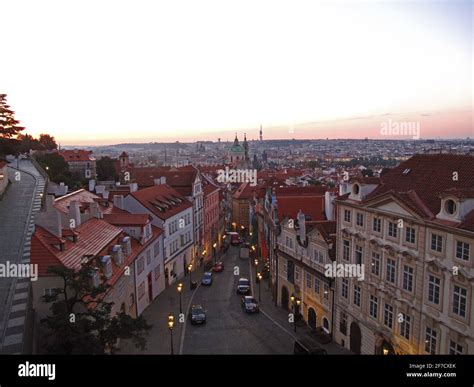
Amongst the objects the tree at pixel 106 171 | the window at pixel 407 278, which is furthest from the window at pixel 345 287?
the tree at pixel 106 171

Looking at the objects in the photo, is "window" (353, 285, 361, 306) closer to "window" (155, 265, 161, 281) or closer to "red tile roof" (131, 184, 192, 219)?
"window" (155, 265, 161, 281)

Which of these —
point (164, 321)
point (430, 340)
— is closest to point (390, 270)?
point (430, 340)

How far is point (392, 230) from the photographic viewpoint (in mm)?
17344

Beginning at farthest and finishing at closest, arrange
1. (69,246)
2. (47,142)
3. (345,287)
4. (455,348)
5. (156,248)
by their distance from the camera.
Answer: (47,142), (156,248), (345,287), (69,246), (455,348)

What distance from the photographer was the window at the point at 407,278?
1641 cm

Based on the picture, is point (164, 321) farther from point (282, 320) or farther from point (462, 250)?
point (462, 250)

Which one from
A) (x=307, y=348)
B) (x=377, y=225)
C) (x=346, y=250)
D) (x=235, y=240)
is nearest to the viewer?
(x=377, y=225)

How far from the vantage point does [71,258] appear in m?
15.4

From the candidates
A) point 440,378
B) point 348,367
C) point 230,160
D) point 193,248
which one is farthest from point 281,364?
point 230,160

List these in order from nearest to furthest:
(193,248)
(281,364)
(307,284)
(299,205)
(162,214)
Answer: (281,364) < (307,284) < (299,205) < (162,214) < (193,248)

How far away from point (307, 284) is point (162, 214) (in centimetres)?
1158

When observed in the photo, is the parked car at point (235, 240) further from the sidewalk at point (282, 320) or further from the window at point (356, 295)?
the window at point (356, 295)

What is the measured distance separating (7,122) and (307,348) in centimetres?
2811

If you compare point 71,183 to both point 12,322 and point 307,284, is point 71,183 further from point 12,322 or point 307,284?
point 12,322
